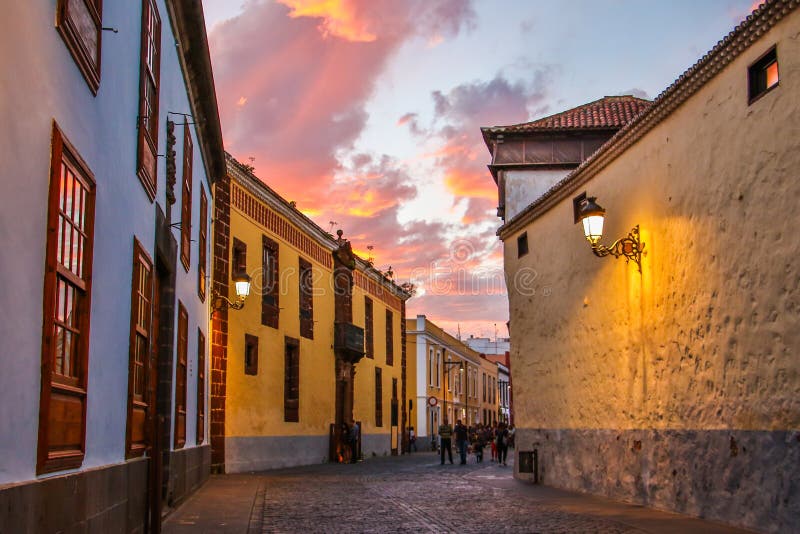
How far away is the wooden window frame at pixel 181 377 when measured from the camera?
44.8ft

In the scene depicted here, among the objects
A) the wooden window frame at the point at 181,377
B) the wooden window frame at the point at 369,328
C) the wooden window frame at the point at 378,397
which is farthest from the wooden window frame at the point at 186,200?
the wooden window frame at the point at 378,397

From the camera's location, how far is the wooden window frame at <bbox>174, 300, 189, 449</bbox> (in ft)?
44.8

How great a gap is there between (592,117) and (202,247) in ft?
41.0

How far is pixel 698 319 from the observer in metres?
11.6

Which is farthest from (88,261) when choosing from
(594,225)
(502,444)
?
(502,444)

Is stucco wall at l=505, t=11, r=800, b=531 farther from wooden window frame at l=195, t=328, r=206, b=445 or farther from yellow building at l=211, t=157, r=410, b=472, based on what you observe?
yellow building at l=211, t=157, r=410, b=472

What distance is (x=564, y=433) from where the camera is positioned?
17.0m

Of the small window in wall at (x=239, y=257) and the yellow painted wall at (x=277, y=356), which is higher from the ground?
the small window in wall at (x=239, y=257)

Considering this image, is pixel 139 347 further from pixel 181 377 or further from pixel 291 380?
pixel 291 380

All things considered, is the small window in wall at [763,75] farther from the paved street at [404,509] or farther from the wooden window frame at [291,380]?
the wooden window frame at [291,380]

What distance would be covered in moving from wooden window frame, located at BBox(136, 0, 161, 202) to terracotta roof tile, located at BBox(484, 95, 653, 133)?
619 inches

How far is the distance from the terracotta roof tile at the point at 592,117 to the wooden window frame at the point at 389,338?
595 inches

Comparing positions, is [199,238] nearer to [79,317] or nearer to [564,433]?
[564,433]

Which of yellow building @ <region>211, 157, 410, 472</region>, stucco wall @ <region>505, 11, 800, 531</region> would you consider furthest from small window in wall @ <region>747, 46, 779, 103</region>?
yellow building @ <region>211, 157, 410, 472</region>
